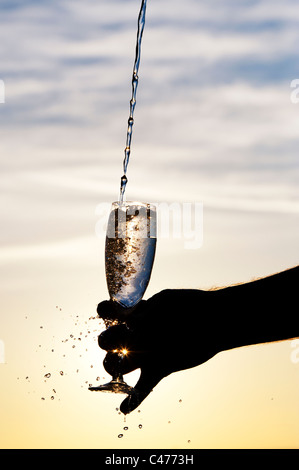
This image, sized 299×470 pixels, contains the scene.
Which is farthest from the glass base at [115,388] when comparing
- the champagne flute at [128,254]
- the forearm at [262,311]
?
the forearm at [262,311]

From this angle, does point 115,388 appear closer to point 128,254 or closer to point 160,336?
point 160,336

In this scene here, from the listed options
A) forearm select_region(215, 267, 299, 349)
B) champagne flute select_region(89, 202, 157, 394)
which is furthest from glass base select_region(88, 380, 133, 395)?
forearm select_region(215, 267, 299, 349)

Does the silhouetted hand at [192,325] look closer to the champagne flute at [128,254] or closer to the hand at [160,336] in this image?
the hand at [160,336]

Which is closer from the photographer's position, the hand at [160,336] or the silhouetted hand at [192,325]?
the silhouetted hand at [192,325]

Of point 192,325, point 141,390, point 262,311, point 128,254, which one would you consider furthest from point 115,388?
point 262,311

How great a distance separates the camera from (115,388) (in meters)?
3.34

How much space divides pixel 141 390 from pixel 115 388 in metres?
0.14

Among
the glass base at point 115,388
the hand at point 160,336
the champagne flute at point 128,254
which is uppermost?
the champagne flute at point 128,254

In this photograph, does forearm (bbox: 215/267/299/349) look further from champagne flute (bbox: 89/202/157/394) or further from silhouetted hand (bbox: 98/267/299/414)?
champagne flute (bbox: 89/202/157/394)

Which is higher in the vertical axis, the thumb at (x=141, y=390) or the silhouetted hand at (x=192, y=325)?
the silhouetted hand at (x=192, y=325)

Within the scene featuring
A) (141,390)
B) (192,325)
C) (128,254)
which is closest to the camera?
(128,254)

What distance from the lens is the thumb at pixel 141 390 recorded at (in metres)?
3.31
